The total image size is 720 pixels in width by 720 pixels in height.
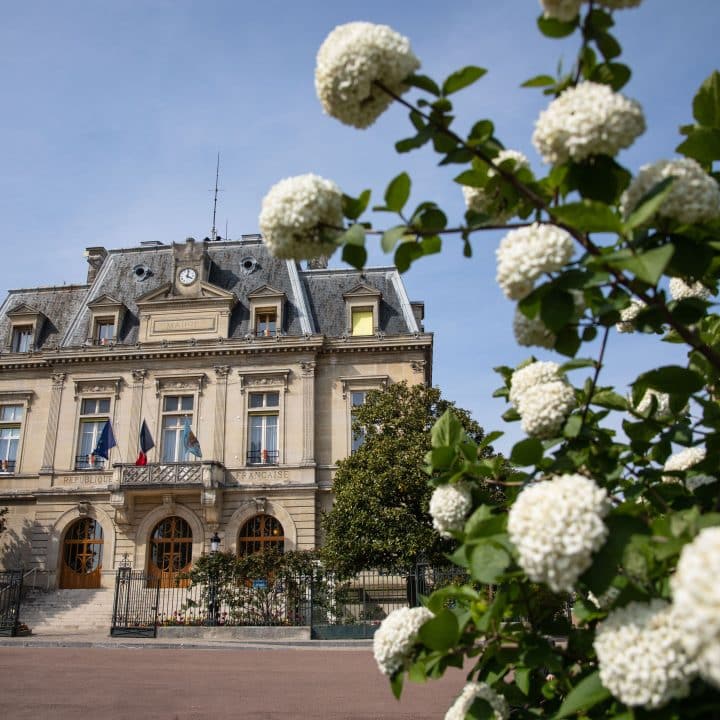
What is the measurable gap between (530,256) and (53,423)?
32.0 meters

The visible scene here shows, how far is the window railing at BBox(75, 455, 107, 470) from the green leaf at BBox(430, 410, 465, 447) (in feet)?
98.3

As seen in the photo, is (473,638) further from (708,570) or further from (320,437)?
(320,437)

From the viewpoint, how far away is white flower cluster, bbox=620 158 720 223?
1886 mm

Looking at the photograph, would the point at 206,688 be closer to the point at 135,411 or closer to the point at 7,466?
the point at 135,411

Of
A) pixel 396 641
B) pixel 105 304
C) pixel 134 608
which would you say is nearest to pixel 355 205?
pixel 396 641

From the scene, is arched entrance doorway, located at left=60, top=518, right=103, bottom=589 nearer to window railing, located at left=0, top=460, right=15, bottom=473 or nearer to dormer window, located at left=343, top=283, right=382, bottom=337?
window railing, located at left=0, top=460, right=15, bottom=473

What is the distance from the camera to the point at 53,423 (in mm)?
30719

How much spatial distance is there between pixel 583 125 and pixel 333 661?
1431cm

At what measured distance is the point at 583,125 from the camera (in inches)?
75.1

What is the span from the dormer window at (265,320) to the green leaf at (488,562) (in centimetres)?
2950

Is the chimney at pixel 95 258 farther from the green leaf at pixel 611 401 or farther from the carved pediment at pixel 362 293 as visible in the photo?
the green leaf at pixel 611 401

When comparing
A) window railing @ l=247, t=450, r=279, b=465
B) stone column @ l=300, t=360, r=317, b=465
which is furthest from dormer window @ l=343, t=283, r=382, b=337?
window railing @ l=247, t=450, r=279, b=465

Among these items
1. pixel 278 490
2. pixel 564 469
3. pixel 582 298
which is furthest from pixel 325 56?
pixel 278 490

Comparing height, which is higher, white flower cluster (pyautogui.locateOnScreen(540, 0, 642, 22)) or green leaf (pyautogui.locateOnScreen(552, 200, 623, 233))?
white flower cluster (pyautogui.locateOnScreen(540, 0, 642, 22))
